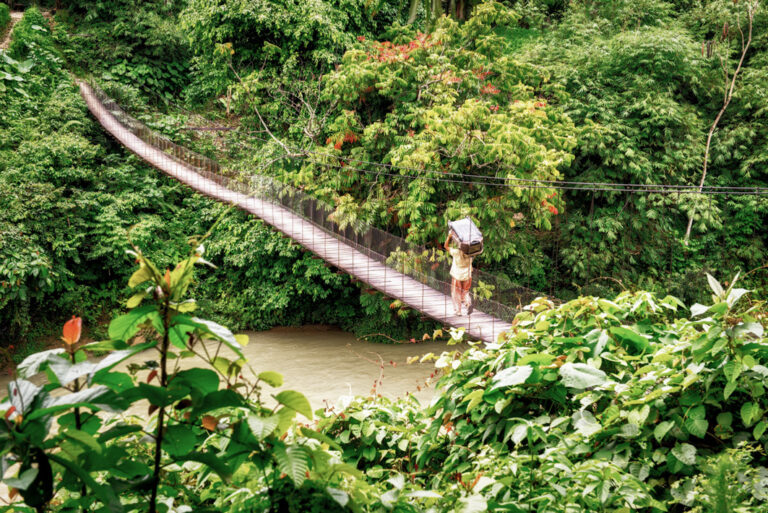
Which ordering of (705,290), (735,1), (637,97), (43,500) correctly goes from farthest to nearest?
(735,1) → (637,97) → (705,290) → (43,500)

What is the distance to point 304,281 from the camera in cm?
884

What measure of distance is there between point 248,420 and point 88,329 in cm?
851

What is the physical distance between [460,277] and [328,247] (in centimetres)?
194

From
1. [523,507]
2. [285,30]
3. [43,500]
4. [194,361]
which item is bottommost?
[194,361]

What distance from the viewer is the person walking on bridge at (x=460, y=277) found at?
562 centimetres

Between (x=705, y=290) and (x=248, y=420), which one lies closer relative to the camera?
(x=248, y=420)

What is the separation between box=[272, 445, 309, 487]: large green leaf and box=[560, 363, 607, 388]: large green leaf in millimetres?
578

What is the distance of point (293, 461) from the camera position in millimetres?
656

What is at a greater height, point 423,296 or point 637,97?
point 637,97

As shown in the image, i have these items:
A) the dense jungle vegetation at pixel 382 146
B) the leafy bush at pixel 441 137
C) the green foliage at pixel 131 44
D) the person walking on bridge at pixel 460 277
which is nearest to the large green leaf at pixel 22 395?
the dense jungle vegetation at pixel 382 146

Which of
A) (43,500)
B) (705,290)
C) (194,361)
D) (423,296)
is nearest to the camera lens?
(43,500)

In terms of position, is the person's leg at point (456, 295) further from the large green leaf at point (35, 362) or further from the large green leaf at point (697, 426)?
the large green leaf at point (35, 362)

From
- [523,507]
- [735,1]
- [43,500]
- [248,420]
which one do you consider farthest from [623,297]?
[735,1]

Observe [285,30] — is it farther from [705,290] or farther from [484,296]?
[705,290]
